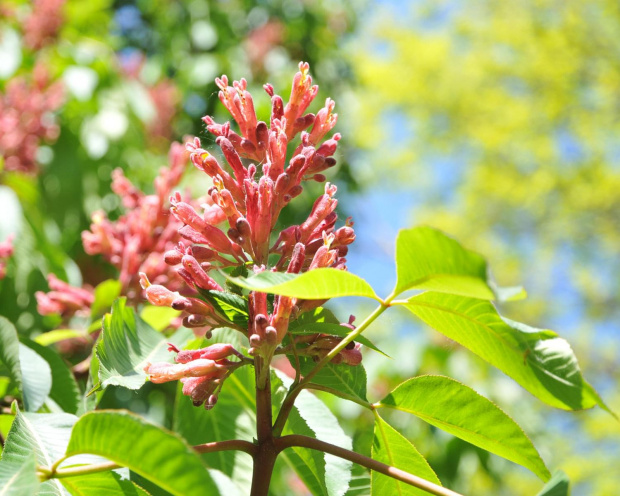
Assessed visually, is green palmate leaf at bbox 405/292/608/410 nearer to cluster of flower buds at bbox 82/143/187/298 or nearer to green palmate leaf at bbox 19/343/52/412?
green palmate leaf at bbox 19/343/52/412

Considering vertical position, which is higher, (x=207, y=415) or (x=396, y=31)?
(x=396, y=31)

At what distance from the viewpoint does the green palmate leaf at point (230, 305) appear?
103cm

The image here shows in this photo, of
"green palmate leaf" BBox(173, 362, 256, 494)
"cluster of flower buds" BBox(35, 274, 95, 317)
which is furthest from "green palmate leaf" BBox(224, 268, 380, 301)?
"cluster of flower buds" BBox(35, 274, 95, 317)

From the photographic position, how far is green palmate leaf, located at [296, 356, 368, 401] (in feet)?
3.67

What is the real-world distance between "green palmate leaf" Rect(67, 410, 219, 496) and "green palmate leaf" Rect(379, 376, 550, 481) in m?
0.42

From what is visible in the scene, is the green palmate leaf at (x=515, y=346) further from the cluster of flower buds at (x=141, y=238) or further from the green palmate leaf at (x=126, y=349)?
the cluster of flower buds at (x=141, y=238)

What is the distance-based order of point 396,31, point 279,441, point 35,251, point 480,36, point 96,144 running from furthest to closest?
point 396,31 → point 480,36 → point 96,144 → point 35,251 → point 279,441

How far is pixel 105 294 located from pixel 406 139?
61.5ft

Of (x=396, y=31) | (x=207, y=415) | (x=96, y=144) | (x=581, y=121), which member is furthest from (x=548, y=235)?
(x=207, y=415)

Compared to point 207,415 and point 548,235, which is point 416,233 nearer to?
point 207,415

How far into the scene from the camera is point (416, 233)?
82 centimetres

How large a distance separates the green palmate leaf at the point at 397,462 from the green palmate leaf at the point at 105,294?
1.02 m

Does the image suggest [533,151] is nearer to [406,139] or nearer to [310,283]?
[406,139]

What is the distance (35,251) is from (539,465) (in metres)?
2.27
